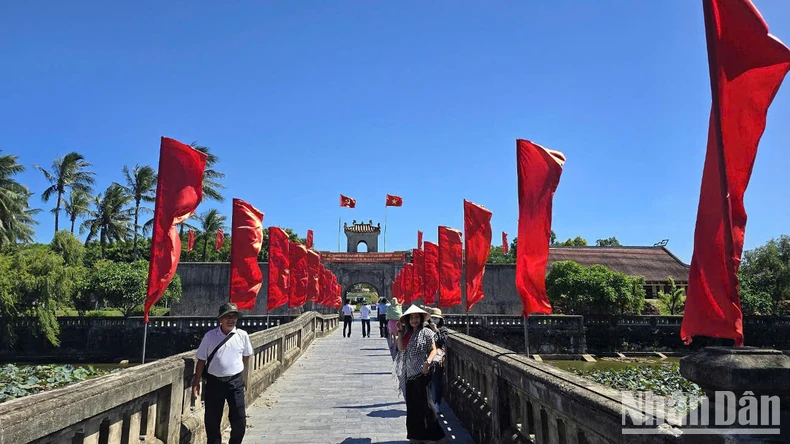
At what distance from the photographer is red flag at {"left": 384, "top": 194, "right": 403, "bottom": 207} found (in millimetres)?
38031

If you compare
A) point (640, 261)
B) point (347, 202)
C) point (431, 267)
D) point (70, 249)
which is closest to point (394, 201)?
point (347, 202)

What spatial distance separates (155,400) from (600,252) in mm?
48799

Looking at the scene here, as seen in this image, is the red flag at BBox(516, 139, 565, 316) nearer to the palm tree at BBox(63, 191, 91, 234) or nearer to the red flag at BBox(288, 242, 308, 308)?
the red flag at BBox(288, 242, 308, 308)

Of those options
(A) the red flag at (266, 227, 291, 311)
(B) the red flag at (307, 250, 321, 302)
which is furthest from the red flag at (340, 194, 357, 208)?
(A) the red flag at (266, 227, 291, 311)

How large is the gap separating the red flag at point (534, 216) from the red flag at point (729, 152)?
3426 millimetres

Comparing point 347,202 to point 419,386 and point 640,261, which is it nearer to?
point 640,261

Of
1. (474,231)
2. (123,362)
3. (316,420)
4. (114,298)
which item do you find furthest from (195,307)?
(316,420)

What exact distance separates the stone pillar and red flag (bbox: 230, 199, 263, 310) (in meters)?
9.85

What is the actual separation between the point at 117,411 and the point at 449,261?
13149mm

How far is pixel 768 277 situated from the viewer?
114ft

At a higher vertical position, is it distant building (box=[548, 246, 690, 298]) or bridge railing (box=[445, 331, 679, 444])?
distant building (box=[548, 246, 690, 298])

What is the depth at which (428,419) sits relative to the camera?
16.2ft

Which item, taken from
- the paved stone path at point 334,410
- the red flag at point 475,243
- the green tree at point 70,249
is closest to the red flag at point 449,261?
the red flag at point 475,243

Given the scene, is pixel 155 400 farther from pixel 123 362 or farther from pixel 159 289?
pixel 123 362
